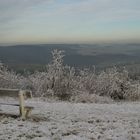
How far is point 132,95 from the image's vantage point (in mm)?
39000

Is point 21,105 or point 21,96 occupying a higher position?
point 21,96

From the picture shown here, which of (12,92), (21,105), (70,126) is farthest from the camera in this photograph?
(12,92)

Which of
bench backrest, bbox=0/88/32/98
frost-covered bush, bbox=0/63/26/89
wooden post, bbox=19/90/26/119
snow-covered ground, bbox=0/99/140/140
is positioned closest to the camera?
snow-covered ground, bbox=0/99/140/140

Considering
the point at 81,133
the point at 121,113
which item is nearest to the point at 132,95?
the point at 121,113

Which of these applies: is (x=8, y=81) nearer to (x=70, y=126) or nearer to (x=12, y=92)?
(x=12, y=92)

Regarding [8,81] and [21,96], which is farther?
[8,81]

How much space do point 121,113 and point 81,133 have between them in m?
6.77

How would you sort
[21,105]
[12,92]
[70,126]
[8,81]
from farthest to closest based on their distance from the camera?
[8,81], [12,92], [21,105], [70,126]

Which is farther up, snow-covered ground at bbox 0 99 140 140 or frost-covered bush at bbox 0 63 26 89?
snow-covered ground at bbox 0 99 140 140

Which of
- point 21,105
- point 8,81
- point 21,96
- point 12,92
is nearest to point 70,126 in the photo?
point 21,105

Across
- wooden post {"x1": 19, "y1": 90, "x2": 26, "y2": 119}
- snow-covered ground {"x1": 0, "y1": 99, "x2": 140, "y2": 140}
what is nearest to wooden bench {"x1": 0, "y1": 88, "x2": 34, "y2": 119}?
wooden post {"x1": 19, "y1": 90, "x2": 26, "y2": 119}

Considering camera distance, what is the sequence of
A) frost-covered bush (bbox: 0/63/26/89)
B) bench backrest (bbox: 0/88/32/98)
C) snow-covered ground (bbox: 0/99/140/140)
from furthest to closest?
frost-covered bush (bbox: 0/63/26/89), bench backrest (bbox: 0/88/32/98), snow-covered ground (bbox: 0/99/140/140)

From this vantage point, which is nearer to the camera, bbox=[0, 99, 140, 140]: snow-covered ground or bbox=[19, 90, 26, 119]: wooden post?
bbox=[0, 99, 140, 140]: snow-covered ground

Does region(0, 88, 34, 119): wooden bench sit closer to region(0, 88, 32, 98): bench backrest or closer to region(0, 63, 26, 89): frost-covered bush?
region(0, 88, 32, 98): bench backrest
